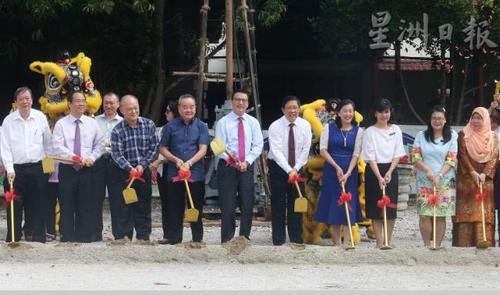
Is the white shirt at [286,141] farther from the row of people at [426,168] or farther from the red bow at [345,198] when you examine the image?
the red bow at [345,198]

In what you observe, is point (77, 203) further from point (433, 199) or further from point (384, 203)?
point (433, 199)

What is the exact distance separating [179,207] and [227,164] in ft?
2.20

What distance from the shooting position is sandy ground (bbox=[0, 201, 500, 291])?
8.59m

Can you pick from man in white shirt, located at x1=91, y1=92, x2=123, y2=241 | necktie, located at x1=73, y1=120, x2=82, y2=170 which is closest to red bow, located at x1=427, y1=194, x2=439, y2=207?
man in white shirt, located at x1=91, y1=92, x2=123, y2=241

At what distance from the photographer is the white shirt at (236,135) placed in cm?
1041

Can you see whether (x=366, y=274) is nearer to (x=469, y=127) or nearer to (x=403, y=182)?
(x=469, y=127)

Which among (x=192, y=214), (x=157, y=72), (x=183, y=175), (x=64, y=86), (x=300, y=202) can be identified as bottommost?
(x=192, y=214)

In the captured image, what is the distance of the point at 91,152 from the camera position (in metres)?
10.7

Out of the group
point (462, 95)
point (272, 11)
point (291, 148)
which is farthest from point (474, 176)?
point (462, 95)

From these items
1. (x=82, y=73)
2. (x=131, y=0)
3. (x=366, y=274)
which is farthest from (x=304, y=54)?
(x=366, y=274)

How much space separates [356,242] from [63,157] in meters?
3.30

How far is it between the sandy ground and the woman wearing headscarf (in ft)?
2.79

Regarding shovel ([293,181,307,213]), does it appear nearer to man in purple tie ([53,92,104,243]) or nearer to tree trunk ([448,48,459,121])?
man in purple tie ([53,92,104,243])

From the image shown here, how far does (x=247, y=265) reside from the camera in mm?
9344
